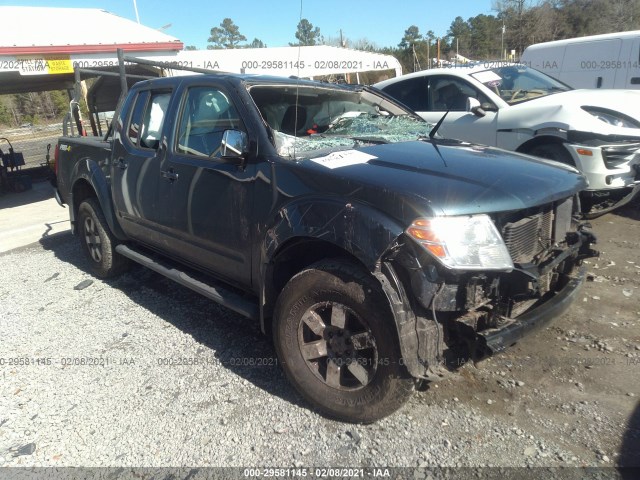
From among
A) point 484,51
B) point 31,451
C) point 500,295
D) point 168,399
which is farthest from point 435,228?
point 484,51

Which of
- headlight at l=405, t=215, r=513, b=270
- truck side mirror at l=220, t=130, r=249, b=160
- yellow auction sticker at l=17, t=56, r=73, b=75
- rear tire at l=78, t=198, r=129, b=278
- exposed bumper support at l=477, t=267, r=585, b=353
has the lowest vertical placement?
rear tire at l=78, t=198, r=129, b=278

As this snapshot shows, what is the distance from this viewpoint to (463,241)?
2.25m

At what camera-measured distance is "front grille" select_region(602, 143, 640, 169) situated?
5.09 metres

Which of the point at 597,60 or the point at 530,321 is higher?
the point at 597,60

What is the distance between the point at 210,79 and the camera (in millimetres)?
3379

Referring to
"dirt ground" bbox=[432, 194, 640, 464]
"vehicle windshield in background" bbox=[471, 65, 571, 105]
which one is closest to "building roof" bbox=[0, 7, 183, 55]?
"vehicle windshield in background" bbox=[471, 65, 571, 105]

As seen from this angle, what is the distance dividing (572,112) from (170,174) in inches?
176

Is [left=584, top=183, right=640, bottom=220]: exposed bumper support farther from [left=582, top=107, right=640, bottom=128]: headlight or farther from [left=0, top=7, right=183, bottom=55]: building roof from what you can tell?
[left=0, top=7, right=183, bottom=55]: building roof

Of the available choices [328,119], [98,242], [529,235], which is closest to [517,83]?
[328,119]

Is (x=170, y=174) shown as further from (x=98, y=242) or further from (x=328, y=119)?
(x=98, y=242)

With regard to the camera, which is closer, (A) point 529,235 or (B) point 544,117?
(A) point 529,235

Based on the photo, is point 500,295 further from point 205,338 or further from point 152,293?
point 152,293

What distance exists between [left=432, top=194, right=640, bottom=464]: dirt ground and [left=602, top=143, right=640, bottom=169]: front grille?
1650 mm

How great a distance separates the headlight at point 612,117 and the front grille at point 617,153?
0.31 m
